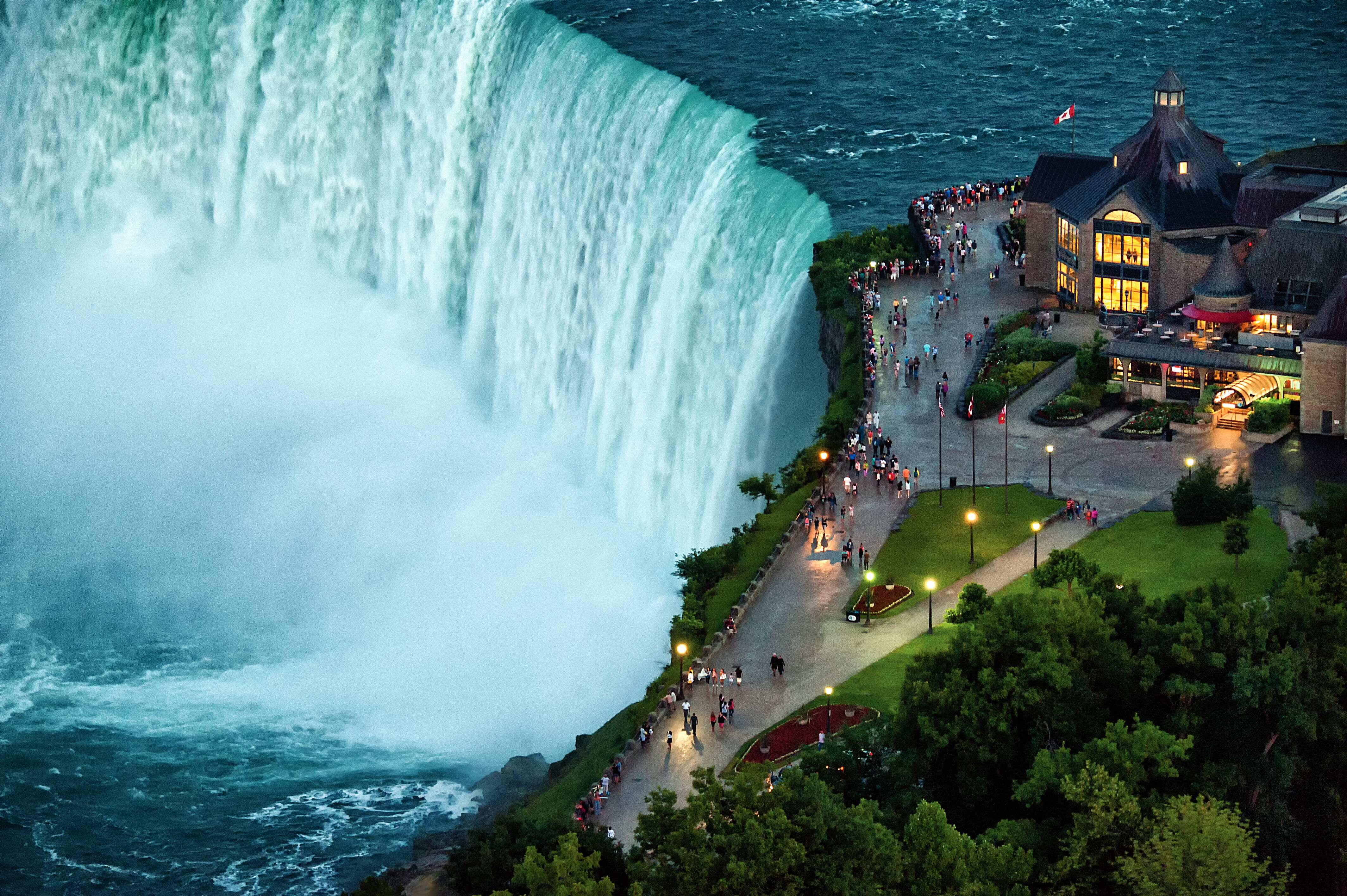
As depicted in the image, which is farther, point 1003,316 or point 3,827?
point 1003,316

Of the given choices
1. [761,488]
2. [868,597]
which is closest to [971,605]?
[868,597]

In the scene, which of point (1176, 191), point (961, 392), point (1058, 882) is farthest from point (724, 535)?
point (1058, 882)

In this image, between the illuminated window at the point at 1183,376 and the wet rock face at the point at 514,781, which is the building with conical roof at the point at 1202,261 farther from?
the wet rock face at the point at 514,781

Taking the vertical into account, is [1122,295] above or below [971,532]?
above

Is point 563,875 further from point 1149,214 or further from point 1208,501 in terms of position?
point 1149,214

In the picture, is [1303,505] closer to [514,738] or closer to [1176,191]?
[1176,191]

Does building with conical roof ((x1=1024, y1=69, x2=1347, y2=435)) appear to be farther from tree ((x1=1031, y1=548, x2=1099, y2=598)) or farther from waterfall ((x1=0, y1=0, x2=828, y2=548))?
tree ((x1=1031, y1=548, x2=1099, y2=598))

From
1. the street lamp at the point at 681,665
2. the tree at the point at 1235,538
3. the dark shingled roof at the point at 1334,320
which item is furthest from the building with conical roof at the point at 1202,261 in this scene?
the street lamp at the point at 681,665
